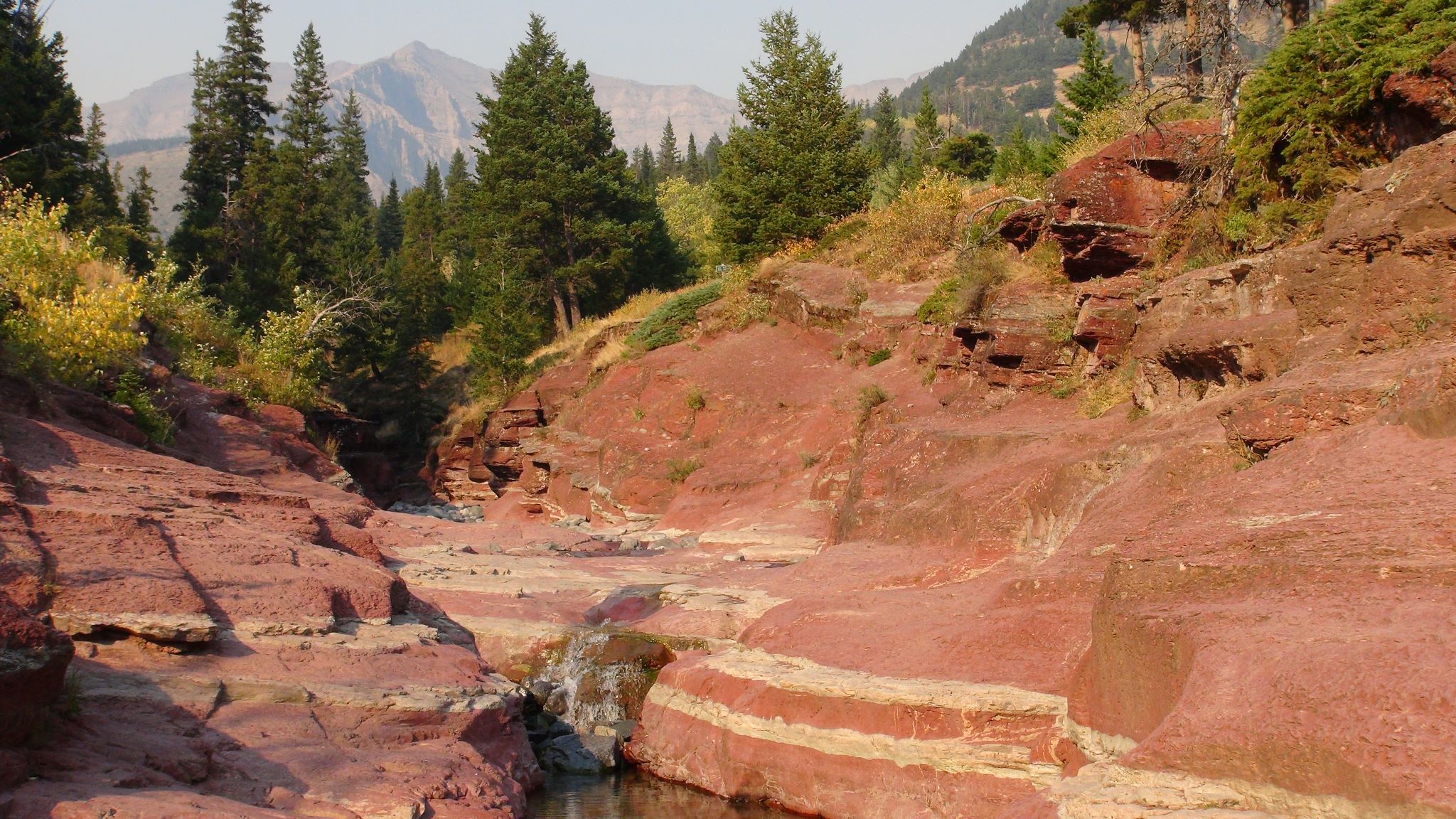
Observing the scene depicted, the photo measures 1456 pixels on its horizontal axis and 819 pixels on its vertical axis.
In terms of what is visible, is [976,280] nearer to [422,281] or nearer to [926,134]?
[422,281]

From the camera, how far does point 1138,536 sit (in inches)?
389

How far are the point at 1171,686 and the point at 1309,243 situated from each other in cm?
753

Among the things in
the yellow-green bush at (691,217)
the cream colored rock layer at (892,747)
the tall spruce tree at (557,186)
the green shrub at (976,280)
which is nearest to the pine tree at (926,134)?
the yellow-green bush at (691,217)

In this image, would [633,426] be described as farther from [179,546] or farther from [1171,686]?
[1171,686]

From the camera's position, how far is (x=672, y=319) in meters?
35.5

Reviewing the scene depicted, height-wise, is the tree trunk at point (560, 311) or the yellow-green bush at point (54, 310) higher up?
the yellow-green bush at point (54, 310)

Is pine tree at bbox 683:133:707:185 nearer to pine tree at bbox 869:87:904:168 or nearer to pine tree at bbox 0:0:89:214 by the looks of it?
pine tree at bbox 869:87:904:168

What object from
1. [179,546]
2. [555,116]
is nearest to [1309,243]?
[179,546]

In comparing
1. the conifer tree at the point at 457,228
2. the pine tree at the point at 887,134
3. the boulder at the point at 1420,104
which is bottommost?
the boulder at the point at 1420,104

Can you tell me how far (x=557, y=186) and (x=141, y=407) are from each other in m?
25.1

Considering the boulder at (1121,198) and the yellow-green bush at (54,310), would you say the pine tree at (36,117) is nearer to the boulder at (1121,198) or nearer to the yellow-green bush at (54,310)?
the yellow-green bush at (54,310)

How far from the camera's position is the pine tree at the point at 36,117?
35.2 meters

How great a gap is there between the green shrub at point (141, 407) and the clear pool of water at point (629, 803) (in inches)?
476

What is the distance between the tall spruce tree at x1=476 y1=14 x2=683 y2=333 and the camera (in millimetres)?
44344
